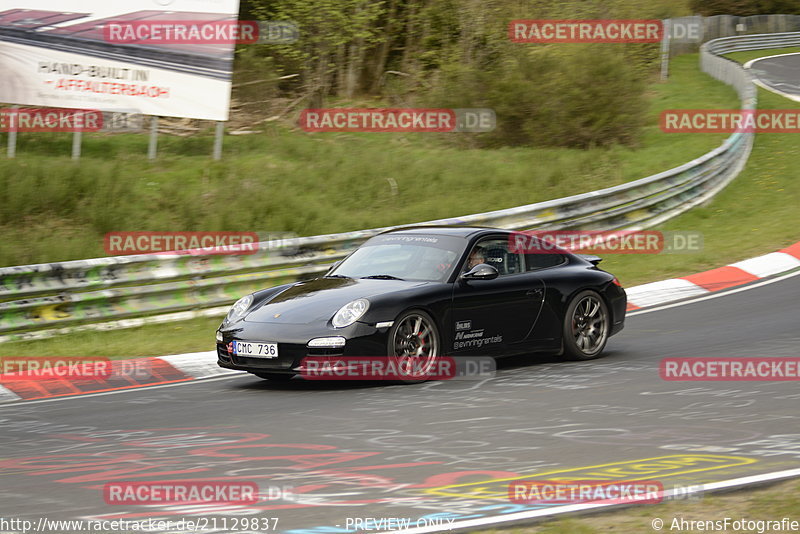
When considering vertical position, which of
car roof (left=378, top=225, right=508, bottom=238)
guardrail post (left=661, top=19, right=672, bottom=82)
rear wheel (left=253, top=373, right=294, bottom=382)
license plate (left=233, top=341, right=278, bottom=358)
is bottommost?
rear wheel (left=253, top=373, right=294, bottom=382)

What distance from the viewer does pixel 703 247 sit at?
57.2 feet

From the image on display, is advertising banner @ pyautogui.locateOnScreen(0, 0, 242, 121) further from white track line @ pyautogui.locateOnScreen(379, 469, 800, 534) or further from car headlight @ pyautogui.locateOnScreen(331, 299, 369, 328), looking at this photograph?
white track line @ pyautogui.locateOnScreen(379, 469, 800, 534)

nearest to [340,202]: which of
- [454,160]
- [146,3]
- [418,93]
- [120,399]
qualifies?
[454,160]

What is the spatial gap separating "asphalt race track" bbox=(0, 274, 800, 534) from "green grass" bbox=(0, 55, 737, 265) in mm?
6332

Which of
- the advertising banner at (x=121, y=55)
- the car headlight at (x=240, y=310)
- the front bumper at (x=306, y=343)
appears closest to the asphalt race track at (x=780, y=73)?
the advertising banner at (x=121, y=55)

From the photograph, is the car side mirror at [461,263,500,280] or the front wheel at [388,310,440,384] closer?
the front wheel at [388,310,440,384]

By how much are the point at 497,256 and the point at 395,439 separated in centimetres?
351

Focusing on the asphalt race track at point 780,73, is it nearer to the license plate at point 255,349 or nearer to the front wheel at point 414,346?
the front wheel at point 414,346

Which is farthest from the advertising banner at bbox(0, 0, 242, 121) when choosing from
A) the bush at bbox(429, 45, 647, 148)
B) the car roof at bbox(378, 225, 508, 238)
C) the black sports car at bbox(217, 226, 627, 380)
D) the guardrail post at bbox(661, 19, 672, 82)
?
the guardrail post at bbox(661, 19, 672, 82)

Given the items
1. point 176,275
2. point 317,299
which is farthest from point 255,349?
point 176,275

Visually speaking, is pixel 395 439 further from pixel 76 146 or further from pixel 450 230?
pixel 76 146

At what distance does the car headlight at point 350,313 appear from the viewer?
8969 mm

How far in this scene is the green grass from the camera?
1611 cm

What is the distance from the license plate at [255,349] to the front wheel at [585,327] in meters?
2.99
